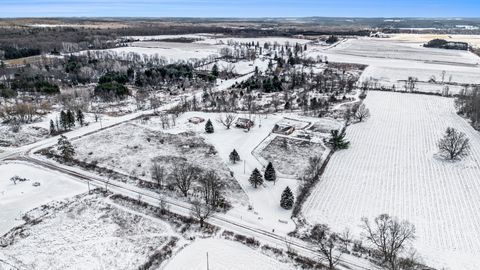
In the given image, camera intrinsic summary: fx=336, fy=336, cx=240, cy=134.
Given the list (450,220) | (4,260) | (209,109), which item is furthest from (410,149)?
(4,260)

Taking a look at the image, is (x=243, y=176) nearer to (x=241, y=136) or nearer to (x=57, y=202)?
(x=241, y=136)

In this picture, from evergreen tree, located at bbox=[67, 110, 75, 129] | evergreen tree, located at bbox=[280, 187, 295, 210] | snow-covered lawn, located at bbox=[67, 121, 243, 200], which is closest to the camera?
evergreen tree, located at bbox=[280, 187, 295, 210]

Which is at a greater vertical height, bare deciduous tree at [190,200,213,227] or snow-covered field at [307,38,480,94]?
snow-covered field at [307,38,480,94]

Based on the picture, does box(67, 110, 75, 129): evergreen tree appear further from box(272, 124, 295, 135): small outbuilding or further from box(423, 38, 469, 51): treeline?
box(423, 38, 469, 51): treeline

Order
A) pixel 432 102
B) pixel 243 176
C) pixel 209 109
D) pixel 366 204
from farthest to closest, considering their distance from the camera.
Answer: pixel 432 102
pixel 209 109
pixel 243 176
pixel 366 204

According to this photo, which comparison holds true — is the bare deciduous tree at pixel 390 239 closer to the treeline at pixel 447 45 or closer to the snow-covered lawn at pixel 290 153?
the snow-covered lawn at pixel 290 153

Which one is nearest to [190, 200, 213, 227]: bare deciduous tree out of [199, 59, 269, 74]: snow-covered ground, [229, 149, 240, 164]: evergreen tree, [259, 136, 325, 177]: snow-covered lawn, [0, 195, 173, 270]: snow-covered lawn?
[0, 195, 173, 270]: snow-covered lawn

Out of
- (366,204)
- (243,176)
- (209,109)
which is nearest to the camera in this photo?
(366,204)

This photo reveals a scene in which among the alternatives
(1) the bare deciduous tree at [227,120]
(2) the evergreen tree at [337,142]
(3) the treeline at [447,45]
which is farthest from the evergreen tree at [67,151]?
(3) the treeline at [447,45]
